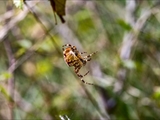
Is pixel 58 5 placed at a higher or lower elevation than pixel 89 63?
lower

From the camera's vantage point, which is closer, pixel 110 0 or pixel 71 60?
pixel 71 60

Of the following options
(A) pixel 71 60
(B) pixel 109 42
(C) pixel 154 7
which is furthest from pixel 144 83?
(A) pixel 71 60

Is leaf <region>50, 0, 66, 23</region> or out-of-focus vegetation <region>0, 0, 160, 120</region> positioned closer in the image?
leaf <region>50, 0, 66, 23</region>

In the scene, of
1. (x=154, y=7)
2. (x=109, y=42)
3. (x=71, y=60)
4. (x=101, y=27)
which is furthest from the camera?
(x=101, y=27)

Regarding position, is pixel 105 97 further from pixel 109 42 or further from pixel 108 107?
pixel 109 42

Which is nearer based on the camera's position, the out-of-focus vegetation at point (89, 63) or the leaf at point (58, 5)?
the leaf at point (58, 5)

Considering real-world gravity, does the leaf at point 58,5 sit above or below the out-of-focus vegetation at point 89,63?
below

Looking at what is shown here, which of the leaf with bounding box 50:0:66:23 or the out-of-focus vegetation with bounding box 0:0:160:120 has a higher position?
the out-of-focus vegetation with bounding box 0:0:160:120

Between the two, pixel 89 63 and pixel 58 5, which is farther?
pixel 89 63
